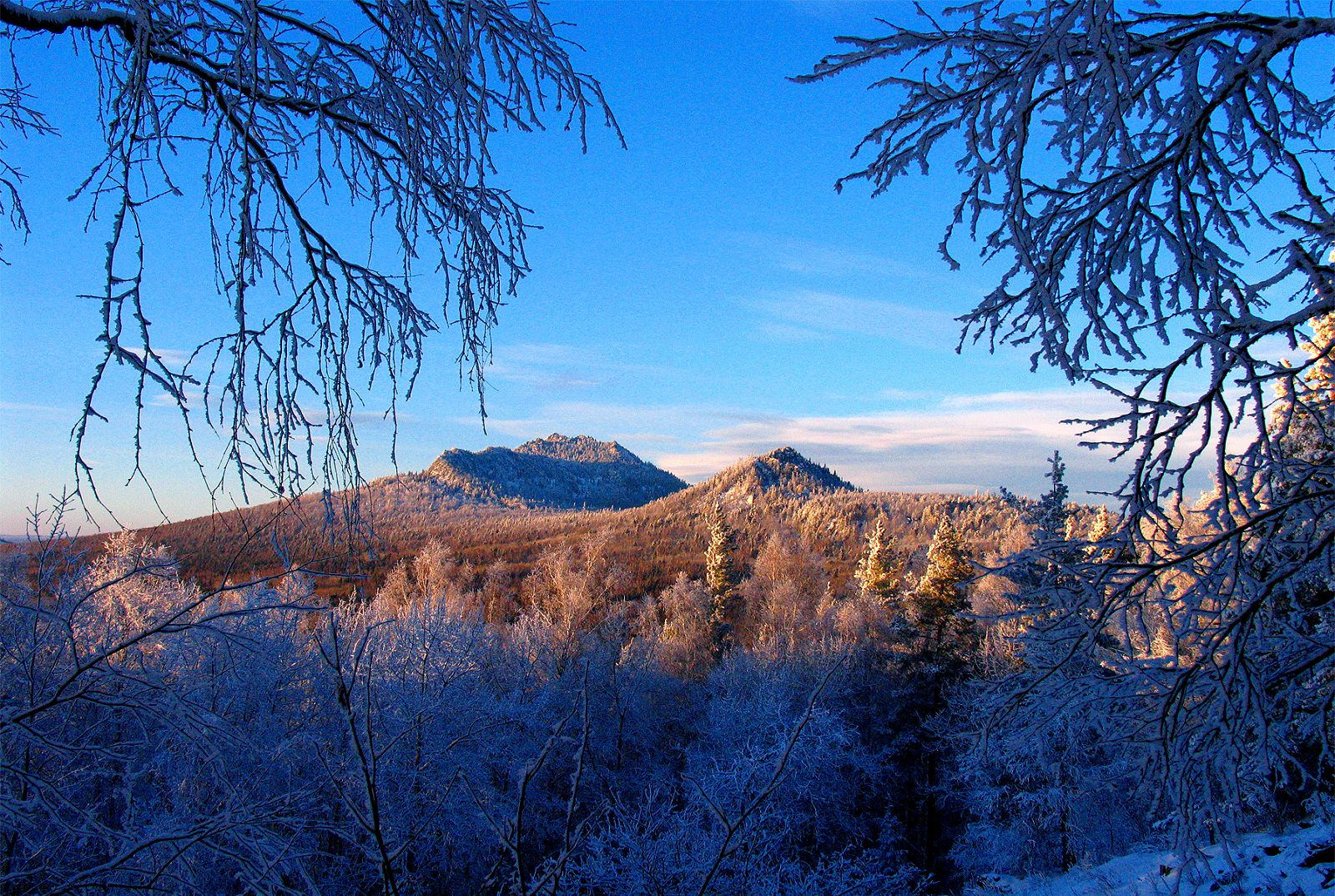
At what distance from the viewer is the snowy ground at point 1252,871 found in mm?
6069

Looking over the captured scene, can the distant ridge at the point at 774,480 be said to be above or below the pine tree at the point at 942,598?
above

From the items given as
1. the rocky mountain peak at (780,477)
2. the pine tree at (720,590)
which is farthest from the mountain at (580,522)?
the pine tree at (720,590)

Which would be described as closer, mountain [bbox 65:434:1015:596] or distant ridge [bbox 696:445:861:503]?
mountain [bbox 65:434:1015:596]

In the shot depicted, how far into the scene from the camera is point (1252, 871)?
678 centimetres

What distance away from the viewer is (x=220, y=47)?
2.04 meters

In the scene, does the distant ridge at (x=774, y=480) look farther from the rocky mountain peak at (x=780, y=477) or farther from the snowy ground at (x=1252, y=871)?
the snowy ground at (x=1252, y=871)

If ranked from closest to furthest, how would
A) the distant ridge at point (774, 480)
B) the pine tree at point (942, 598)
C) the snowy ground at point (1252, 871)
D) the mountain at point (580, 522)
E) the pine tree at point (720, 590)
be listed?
the mountain at point (580, 522) < the snowy ground at point (1252, 871) < the pine tree at point (942, 598) < the pine tree at point (720, 590) < the distant ridge at point (774, 480)

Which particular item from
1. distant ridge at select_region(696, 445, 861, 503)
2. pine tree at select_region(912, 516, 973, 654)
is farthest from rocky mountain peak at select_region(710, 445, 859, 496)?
pine tree at select_region(912, 516, 973, 654)

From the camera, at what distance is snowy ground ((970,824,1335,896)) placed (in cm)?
607

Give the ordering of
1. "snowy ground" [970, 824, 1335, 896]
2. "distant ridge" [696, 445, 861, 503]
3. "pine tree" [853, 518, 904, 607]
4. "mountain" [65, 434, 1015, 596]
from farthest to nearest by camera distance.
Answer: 1. "distant ridge" [696, 445, 861, 503]
2. "pine tree" [853, 518, 904, 607]
3. "snowy ground" [970, 824, 1335, 896]
4. "mountain" [65, 434, 1015, 596]

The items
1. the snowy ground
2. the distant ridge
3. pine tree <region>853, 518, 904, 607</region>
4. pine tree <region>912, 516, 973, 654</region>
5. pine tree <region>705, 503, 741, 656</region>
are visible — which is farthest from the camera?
the distant ridge

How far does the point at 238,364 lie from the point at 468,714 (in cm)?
1520

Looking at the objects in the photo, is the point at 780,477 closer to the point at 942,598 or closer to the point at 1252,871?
the point at 942,598

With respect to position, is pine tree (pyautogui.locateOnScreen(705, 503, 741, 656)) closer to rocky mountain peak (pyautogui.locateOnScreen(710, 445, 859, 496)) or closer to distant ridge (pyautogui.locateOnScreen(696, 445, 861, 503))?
distant ridge (pyautogui.locateOnScreen(696, 445, 861, 503))
